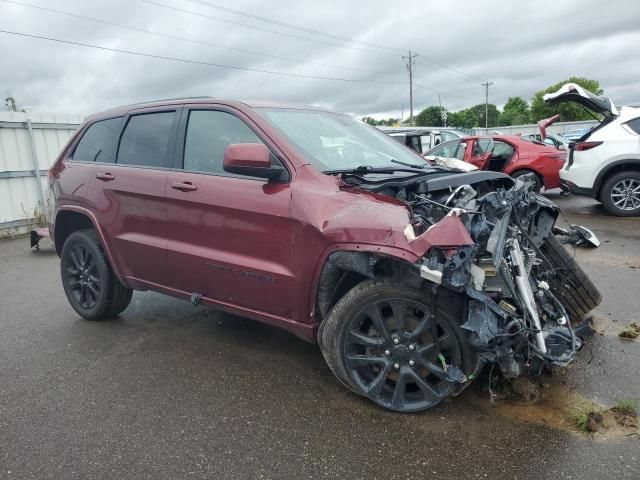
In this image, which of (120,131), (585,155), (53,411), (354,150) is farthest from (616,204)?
(53,411)

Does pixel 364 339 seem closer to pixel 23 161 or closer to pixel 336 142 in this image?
pixel 336 142

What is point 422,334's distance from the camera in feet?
9.39

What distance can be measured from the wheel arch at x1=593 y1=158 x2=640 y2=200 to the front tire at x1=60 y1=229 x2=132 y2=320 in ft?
24.7

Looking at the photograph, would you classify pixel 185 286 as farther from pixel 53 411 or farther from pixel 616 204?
pixel 616 204

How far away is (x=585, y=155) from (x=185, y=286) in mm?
7424

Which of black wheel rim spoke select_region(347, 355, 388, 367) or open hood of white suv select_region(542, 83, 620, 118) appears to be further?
open hood of white suv select_region(542, 83, 620, 118)

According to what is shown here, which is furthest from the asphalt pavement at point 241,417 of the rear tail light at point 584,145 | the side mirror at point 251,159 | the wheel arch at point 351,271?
the rear tail light at point 584,145

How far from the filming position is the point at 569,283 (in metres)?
3.74

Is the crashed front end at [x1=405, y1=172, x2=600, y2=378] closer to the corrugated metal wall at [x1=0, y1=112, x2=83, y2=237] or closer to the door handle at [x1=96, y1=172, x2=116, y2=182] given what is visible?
the door handle at [x1=96, y1=172, x2=116, y2=182]

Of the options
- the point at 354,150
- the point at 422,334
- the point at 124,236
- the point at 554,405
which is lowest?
the point at 554,405

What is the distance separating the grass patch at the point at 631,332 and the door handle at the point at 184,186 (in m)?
3.26

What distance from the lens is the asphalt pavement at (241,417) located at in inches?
100

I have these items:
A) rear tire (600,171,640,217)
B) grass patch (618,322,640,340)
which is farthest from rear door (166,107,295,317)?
rear tire (600,171,640,217)

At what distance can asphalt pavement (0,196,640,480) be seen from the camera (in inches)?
100
